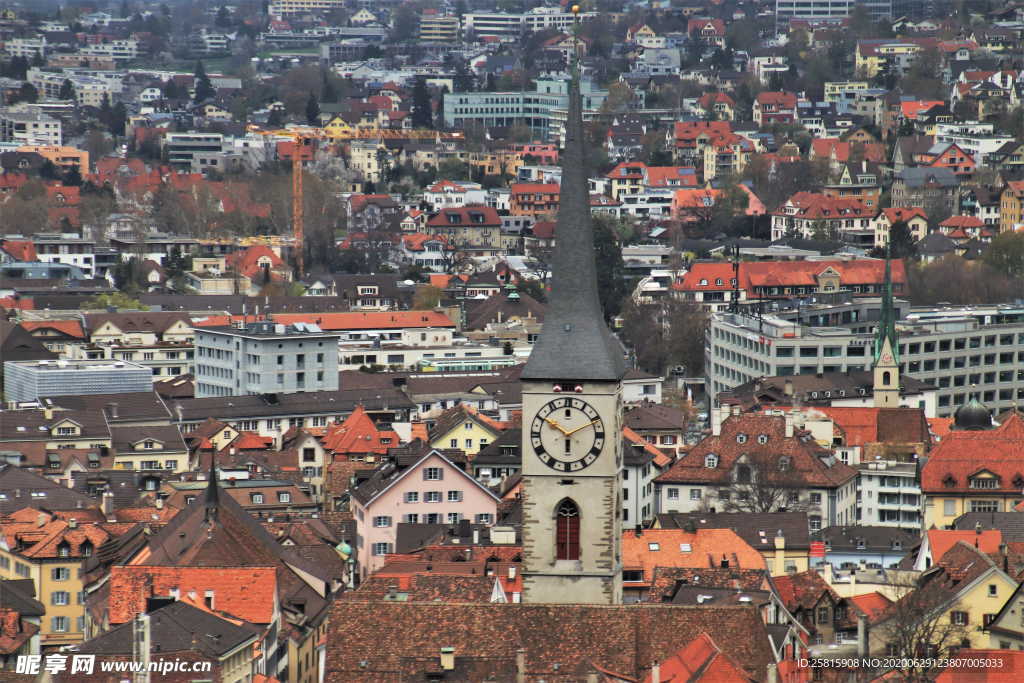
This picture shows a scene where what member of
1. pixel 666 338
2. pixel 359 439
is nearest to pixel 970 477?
pixel 359 439

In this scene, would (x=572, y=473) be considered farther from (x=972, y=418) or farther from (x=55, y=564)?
(x=972, y=418)

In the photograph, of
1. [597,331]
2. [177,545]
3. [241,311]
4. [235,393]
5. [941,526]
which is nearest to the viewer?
[597,331]

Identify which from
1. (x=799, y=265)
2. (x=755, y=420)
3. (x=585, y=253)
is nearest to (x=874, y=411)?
(x=755, y=420)

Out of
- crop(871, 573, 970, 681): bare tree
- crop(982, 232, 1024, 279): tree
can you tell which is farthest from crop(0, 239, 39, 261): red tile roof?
crop(871, 573, 970, 681): bare tree

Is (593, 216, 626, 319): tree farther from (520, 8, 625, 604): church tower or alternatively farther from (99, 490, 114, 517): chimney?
(520, 8, 625, 604): church tower

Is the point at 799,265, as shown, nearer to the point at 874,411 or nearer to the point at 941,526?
the point at 874,411

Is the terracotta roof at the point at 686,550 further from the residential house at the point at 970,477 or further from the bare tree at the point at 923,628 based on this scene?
the residential house at the point at 970,477
